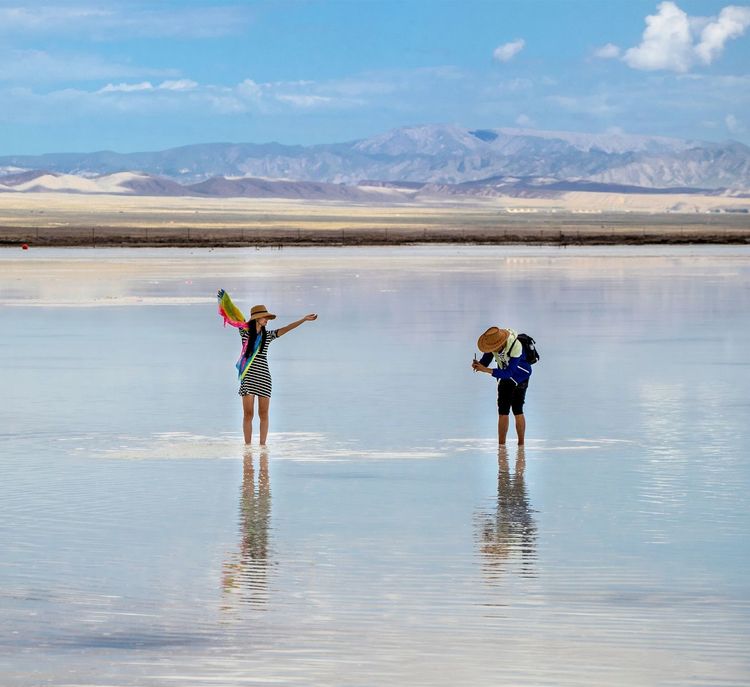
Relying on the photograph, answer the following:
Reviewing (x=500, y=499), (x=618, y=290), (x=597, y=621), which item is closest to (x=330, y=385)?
(x=500, y=499)

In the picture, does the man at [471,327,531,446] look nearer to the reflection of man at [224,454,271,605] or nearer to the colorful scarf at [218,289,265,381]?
the colorful scarf at [218,289,265,381]

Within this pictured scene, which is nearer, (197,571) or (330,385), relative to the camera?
(197,571)

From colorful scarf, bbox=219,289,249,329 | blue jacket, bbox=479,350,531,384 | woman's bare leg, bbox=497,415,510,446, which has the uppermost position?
colorful scarf, bbox=219,289,249,329

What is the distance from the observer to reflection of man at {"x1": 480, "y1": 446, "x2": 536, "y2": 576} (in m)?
7.82

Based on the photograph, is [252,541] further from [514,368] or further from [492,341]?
[514,368]

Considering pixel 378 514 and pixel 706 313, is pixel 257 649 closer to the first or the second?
pixel 378 514

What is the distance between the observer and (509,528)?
870 centimetres

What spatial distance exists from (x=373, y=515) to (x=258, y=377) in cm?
292

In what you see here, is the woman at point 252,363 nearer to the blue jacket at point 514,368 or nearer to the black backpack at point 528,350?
the blue jacket at point 514,368

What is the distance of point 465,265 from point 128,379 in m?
30.6

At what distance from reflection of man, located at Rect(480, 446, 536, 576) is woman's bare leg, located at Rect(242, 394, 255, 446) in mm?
1969

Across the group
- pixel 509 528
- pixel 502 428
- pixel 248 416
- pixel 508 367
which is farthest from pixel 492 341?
pixel 509 528

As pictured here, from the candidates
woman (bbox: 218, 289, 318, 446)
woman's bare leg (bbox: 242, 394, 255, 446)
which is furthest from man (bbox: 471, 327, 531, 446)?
woman's bare leg (bbox: 242, 394, 255, 446)

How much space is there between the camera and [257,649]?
6.13 meters
